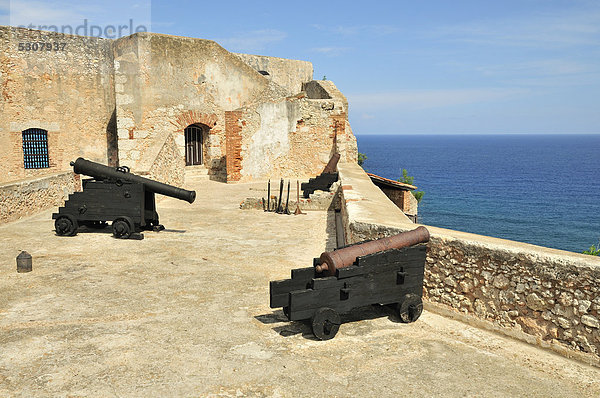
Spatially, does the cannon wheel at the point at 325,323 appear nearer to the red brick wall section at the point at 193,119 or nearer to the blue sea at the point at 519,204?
the red brick wall section at the point at 193,119

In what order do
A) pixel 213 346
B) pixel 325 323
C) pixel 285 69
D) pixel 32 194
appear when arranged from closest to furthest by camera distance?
pixel 213 346, pixel 325 323, pixel 32 194, pixel 285 69

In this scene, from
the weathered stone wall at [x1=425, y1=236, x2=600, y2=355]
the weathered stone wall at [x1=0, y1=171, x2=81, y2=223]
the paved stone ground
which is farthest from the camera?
the weathered stone wall at [x1=0, y1=171, x2=81, y2=223]

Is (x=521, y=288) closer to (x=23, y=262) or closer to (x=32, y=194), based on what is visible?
(x=23, y=262)

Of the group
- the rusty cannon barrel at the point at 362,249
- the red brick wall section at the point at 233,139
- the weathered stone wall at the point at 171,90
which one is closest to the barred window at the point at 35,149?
the weathered stone wall at the point at 171,90

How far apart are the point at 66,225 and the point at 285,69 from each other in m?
18.5

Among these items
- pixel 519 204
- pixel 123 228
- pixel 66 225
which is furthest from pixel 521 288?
pixel 519 204

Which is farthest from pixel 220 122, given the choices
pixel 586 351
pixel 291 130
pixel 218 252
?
pixel 586 351

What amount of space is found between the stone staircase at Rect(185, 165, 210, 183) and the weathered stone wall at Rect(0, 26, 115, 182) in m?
3.04

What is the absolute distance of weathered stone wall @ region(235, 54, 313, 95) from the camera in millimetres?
24403

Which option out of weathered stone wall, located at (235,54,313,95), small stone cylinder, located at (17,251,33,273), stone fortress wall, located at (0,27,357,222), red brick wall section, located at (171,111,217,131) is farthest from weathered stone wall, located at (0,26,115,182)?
small stone cylinder, located at (17,251,33,273)

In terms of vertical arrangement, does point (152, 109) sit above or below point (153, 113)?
above

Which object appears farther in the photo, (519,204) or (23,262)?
(519,204)

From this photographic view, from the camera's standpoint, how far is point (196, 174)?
60.2 feet

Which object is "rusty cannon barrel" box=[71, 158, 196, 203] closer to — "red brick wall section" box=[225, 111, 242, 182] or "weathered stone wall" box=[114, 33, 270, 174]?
"weathered stone wall" box=[114, 33, 270, 174]
